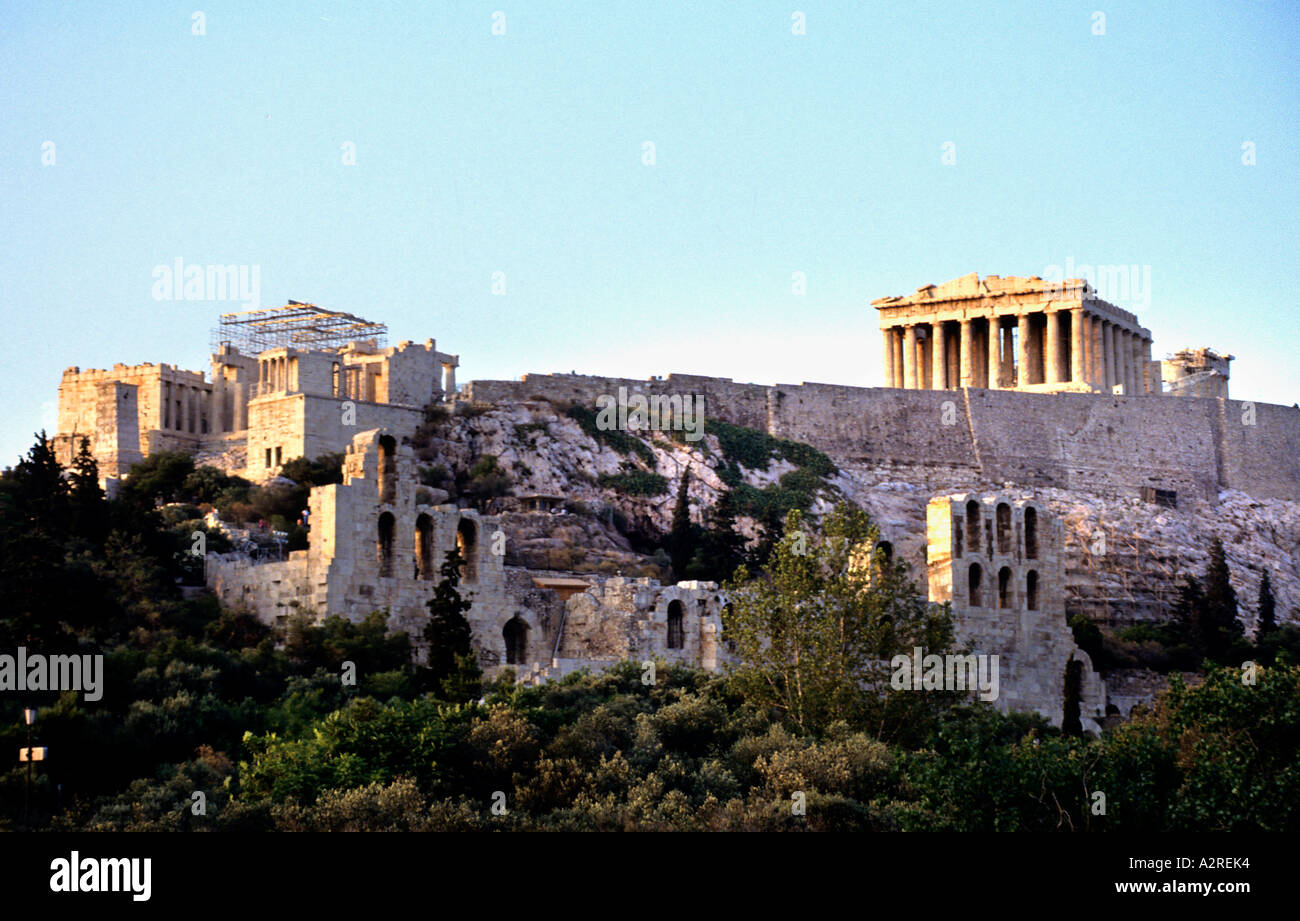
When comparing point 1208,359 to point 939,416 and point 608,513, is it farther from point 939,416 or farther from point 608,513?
point 608,513

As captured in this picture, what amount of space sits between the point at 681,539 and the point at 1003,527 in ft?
37.5

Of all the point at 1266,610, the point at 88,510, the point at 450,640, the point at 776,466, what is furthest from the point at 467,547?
the point at 1266,610

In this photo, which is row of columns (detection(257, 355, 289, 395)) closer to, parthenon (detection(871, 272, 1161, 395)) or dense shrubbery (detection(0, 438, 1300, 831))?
dense shrubbery (detection(0, 438, 1300, 831))

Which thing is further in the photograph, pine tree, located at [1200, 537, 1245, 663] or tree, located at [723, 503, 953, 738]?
pine tree, located at [1200, 537, 1245, 663]

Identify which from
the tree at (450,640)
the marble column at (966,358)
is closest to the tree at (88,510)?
the tree at (450,640)

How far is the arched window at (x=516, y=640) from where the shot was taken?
39844 mm

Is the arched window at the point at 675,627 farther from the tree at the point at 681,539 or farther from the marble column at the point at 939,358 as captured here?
the marble column at the point at 939,358

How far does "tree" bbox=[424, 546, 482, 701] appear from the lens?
3462cm

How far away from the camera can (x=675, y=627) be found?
40406 millimetres

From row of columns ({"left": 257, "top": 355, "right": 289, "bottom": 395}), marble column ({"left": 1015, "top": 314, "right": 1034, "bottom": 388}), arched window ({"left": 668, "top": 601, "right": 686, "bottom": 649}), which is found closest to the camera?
arched window ({"left": 668, "top": 601, "right": 686, "bottom": 649})

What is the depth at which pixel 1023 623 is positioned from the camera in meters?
45.2

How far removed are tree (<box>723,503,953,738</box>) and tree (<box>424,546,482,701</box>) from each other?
525 centimetres

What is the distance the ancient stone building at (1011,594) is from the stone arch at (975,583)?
0.08 ft

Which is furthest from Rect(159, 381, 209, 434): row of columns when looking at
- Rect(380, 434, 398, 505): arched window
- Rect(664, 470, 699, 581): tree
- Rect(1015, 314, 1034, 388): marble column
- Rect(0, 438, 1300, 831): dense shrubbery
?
Rect(1015, 314, 1034, 388): marble column
